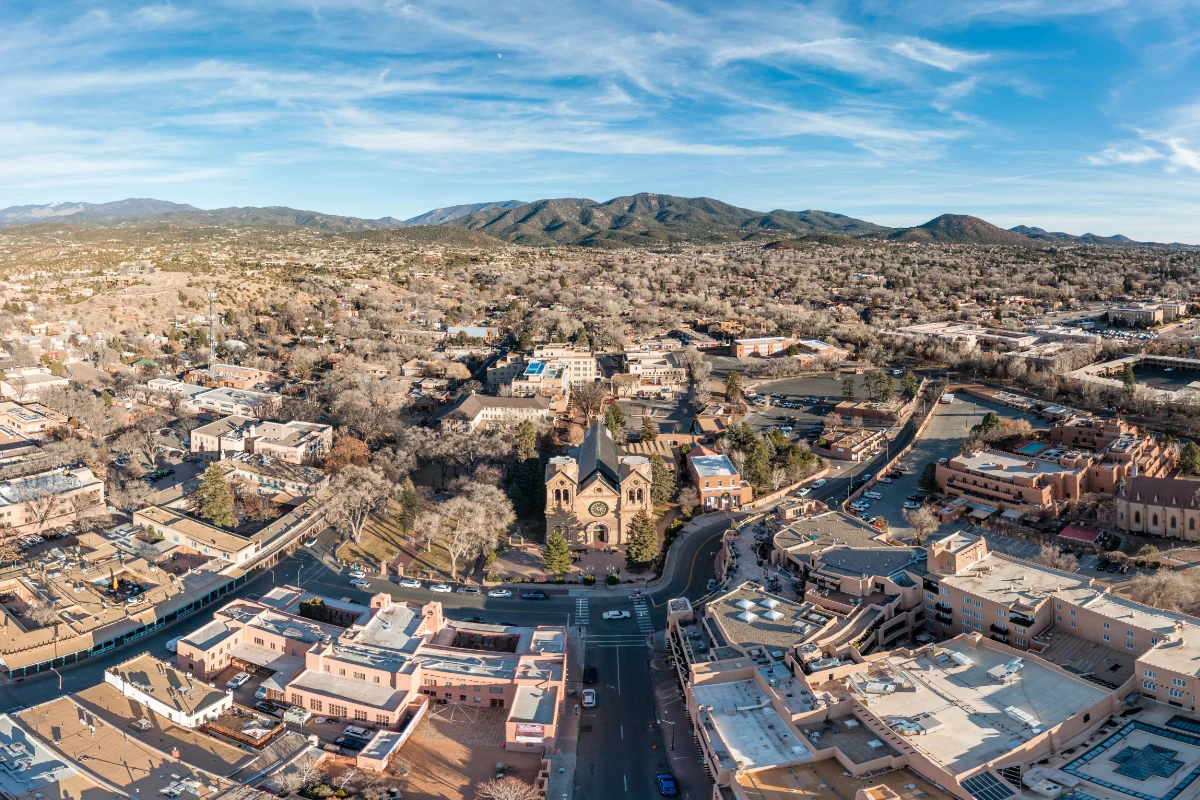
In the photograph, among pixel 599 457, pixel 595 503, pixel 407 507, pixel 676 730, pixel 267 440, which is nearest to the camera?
pixel 676 730

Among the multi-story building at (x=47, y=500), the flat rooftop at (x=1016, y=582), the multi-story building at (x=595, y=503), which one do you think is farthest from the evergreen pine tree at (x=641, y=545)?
the multi-story building at (x=47, y=500)

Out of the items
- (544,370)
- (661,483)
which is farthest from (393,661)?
(544,370)

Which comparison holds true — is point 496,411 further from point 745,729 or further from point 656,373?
point 745,729

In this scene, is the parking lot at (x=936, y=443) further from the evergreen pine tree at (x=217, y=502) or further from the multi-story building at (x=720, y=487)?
the evergreen pine tree at (x=217, y=502)

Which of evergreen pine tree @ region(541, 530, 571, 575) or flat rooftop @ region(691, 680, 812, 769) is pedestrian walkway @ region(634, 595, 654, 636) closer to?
evergreen pine tree @ region(541, 530, 571, 575)

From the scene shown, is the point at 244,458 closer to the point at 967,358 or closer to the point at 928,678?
the point at 928,678
